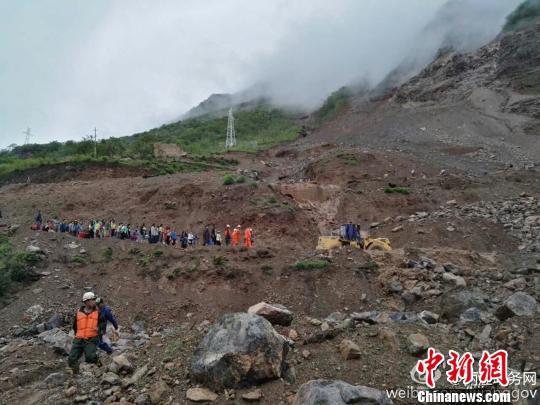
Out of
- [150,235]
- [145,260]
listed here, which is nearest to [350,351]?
[145,260]

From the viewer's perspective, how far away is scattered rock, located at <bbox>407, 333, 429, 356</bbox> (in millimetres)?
6465

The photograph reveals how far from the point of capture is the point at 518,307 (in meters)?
8.01

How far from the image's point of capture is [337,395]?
17.0 ft

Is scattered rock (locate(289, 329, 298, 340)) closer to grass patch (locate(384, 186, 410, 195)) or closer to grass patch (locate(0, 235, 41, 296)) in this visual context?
grass patch (locate(0, 235, 41, 296))

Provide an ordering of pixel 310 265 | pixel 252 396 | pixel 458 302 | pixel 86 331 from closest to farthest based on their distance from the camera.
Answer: pixel 252 396 → pixel 86 331 → pixel 458 302 → pixel 310 265

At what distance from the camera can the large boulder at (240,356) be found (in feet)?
19.4

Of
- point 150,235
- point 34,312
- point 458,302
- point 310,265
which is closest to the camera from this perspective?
point 458,302

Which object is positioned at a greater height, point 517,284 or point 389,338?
point 517,284

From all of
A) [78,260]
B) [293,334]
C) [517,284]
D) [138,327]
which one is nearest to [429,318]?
[517,284]

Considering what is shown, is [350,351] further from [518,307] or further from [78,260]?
[78,260]

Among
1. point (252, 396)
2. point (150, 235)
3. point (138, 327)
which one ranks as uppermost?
point (150, 235)

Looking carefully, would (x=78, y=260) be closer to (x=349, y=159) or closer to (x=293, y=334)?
(x=293, y=334)

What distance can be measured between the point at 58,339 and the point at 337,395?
7.85m

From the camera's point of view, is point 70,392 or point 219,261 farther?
point 219,261
